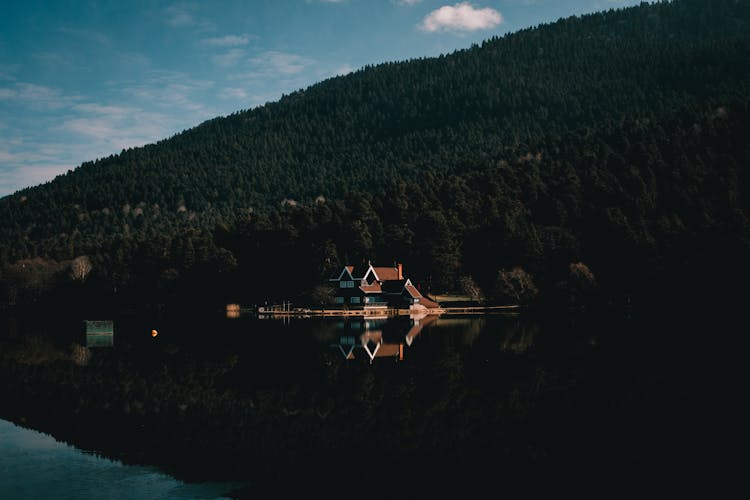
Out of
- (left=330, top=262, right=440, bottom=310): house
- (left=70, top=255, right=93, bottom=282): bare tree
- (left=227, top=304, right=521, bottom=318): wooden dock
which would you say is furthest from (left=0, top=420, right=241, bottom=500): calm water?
(left=70, top=255, right=93, bottom=282): bare tree

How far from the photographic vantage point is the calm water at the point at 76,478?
70.8ft

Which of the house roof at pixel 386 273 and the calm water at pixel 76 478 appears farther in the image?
the house roof at pixel 386 273

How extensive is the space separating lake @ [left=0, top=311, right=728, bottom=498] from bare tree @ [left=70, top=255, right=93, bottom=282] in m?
86.6

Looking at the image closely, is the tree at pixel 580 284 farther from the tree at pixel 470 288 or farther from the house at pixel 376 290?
the house at pixel 376 290

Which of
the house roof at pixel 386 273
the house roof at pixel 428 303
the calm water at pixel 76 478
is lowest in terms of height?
the calm water at pixel 76 478

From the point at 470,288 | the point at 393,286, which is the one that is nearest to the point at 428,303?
the point at 393,286

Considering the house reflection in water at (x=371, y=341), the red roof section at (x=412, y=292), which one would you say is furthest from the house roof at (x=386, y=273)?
the house reflection in water at (x=371, y=341)

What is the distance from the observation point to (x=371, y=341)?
219 ft

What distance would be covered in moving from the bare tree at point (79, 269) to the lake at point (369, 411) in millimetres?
86611

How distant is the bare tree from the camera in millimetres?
144625

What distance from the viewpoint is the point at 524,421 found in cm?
3048


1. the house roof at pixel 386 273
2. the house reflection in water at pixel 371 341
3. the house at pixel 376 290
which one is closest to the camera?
the house reflection in water at pixel 371 341

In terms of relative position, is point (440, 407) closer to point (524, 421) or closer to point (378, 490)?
point (524, 421)

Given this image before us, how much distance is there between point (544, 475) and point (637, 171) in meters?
133
